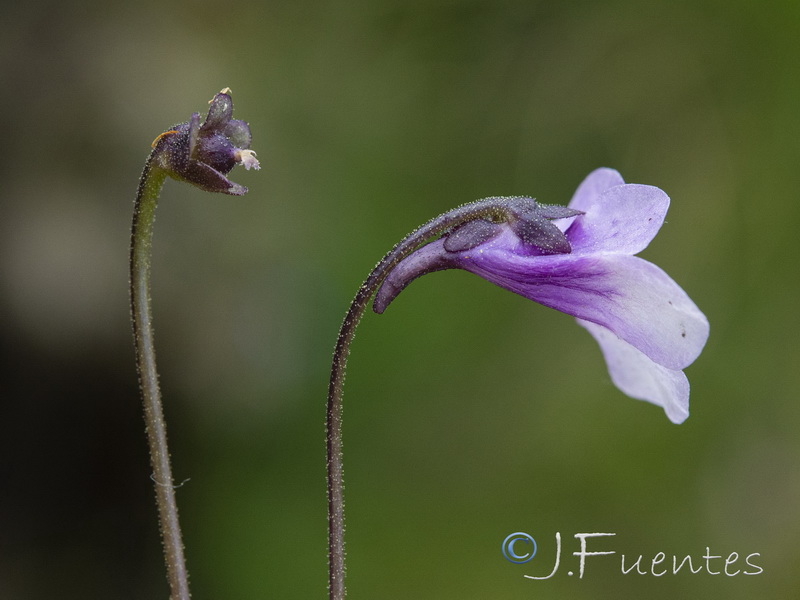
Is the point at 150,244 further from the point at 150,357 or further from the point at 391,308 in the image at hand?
the point at 391,308

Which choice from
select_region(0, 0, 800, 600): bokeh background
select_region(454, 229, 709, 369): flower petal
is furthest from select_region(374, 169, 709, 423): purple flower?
select_region(0, 0, 800, 600): bokeh background

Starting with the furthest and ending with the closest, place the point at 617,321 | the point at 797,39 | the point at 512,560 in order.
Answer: the point at 797,39
the point at 512,560
the point at 617,321

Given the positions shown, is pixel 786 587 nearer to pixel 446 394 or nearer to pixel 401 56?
pixel 446 394

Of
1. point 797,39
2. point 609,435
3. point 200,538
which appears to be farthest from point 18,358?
point 797,39

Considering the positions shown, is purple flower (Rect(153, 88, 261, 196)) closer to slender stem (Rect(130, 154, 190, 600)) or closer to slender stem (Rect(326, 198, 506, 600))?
slender stem (Rect(130, 154, 190, 600))

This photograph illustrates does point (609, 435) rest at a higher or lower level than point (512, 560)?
higher

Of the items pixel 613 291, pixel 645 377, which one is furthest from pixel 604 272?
pixel 645 377

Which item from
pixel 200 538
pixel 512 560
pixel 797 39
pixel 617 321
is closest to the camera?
pixel 617 321

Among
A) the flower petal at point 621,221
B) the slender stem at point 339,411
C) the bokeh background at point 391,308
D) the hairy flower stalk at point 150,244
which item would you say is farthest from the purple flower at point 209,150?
the bokeh background at point 391,308

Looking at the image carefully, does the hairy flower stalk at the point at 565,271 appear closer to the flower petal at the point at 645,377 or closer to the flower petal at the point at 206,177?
the flower petal at the point at 645,377
